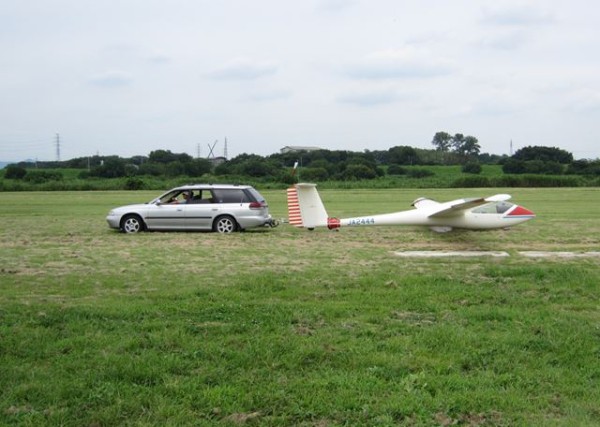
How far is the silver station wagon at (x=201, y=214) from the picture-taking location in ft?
58.1

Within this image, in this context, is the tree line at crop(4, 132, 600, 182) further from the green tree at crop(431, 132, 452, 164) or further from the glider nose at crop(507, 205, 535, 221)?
the glider nose at crop(507, 205, 535, 221)

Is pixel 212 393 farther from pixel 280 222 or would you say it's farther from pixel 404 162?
pixel 404 162

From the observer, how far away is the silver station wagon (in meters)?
17.7

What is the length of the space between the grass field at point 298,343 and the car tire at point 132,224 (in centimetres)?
691

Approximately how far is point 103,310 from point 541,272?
6441 mm

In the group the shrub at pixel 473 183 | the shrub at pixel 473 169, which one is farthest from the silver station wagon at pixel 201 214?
the shrub at pixel 473 169

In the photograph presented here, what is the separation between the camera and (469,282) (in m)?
8.84

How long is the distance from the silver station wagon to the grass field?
6.80 m

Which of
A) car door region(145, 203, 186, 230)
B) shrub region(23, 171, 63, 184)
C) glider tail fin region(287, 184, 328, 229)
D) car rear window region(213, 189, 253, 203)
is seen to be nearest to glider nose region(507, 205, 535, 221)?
glider tail fin region(287, 184, 328, 229)

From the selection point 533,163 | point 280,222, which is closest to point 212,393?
point 280,222

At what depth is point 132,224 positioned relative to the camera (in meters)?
17.8

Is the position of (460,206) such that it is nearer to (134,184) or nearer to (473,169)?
(134,184)

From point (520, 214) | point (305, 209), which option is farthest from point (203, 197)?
point (520, 214)

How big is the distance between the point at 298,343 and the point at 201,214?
12.4 metres
